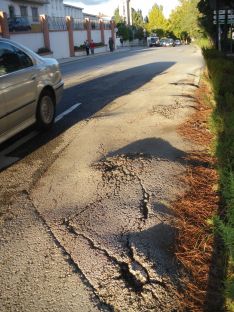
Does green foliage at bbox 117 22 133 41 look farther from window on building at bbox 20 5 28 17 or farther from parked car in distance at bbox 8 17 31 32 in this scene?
parked car in distance at bbox 8 17 31 32

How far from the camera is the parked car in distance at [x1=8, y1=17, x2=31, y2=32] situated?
3325 cm

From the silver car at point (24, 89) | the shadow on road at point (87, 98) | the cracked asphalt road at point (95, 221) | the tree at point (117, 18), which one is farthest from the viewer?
the tree at point (117, 18)

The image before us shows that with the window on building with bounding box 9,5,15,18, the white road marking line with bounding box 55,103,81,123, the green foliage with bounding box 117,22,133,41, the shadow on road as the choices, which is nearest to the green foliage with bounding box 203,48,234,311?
the shadow on road

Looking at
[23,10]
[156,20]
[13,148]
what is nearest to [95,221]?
[13,148]

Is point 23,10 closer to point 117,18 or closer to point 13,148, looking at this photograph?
point 13,148

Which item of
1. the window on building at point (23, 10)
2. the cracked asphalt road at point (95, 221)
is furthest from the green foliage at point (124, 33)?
the cracked asphalt road at point (95, 221)

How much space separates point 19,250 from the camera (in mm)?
3428

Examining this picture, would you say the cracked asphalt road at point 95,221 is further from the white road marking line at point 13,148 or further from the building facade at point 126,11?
the building facade at point 126,11

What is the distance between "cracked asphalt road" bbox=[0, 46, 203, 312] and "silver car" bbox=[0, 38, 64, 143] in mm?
503

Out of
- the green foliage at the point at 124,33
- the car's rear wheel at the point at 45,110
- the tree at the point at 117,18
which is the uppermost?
the tree at the point at 117,18

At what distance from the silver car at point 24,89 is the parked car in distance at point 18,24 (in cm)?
2817

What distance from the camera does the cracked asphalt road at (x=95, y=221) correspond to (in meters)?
2.86

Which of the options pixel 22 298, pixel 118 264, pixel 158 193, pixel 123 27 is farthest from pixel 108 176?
pixel 123 27

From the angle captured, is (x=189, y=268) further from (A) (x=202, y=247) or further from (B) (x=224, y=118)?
(B) (x=224, y=118)
